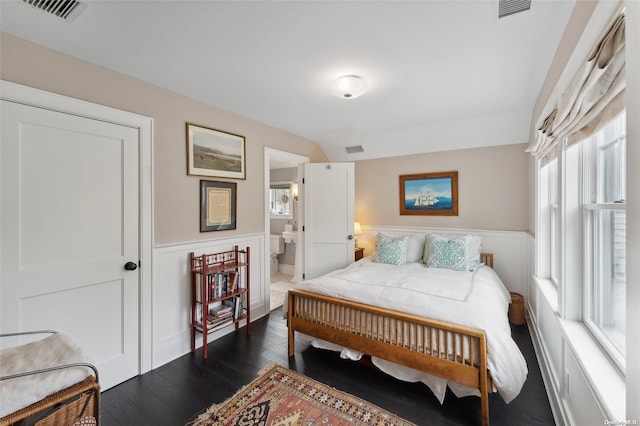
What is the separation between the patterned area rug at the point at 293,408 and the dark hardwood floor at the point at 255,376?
0.09 m

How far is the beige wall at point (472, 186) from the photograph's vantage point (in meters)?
3.48

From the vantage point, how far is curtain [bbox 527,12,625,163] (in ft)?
3.07

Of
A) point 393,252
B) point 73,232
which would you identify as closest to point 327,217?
point 393,252

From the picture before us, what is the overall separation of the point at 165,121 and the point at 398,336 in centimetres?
264

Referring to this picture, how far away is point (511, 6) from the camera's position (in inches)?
57.3

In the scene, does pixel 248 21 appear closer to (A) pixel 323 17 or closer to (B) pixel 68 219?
(A) pixel 323 17

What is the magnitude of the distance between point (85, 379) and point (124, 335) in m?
1.11

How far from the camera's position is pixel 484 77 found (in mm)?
2270

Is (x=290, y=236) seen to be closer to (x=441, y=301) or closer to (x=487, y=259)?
(x=487, y=259)

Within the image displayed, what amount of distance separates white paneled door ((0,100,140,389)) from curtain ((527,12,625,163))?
9.31 ft

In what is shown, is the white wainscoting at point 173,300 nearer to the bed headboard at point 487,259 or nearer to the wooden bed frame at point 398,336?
the wooden bed frame at point 398,336

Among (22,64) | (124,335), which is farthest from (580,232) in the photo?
(22,64)

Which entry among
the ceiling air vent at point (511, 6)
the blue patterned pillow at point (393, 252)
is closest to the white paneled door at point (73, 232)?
the blue patterned pillow at point (393, 252)

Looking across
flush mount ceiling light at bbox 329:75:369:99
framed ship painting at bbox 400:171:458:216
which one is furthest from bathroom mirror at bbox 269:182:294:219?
flush mount ceiling light at bbox 329:75:369:99
